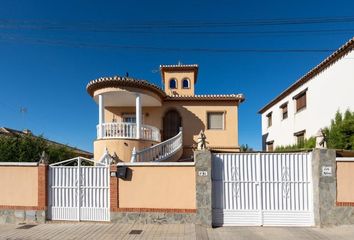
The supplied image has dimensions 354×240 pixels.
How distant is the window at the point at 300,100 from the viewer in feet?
49.8

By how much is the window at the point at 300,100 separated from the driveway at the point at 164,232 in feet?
31.3

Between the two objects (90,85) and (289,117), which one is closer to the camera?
(90,85)

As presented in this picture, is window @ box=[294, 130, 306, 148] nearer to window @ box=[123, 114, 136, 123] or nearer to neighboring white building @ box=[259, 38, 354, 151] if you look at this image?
neighboring white building @ box=[259, 38, 354, 151]

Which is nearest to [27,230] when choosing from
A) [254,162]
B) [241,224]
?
[241,224]

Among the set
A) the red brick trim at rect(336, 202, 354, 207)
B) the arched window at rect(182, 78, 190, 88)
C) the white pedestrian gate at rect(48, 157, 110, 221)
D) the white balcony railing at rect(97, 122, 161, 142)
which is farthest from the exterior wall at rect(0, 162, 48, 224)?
the arched window at rect(182, 78, 190, 88)

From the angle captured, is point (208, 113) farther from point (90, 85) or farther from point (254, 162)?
point (254, 162)

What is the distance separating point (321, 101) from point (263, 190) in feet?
26.2

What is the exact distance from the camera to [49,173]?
8047 mm

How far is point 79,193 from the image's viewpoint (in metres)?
7.88

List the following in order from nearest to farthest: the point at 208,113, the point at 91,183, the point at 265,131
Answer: the point at 91,183
the point at 208,113
the point at 265,131

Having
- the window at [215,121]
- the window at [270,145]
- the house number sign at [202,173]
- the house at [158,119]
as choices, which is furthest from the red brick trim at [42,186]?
the window at [270,145]

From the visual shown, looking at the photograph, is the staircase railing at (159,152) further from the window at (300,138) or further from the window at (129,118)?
the window at (300,138)

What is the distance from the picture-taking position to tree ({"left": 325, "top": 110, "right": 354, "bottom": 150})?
1032 centimetres

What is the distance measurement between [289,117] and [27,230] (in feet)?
51.9
